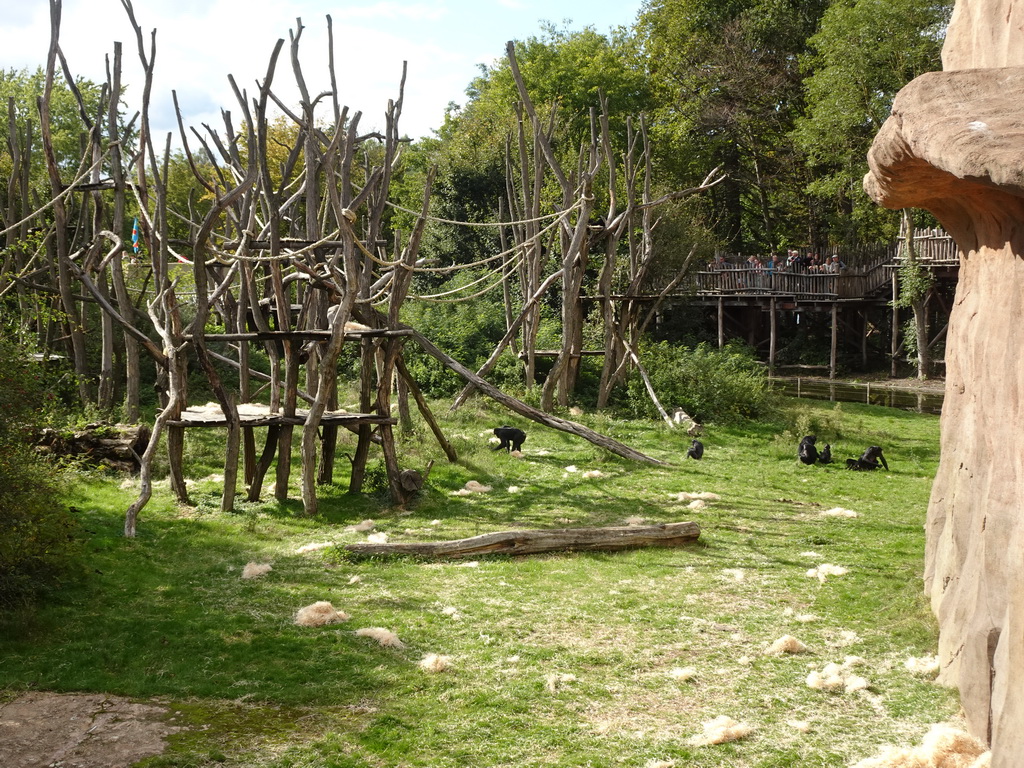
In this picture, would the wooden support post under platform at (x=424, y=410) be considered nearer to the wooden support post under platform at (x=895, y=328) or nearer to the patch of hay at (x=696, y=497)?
the patch of hay at (x=696, y=497)

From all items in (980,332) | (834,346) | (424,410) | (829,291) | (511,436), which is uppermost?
(829,291)

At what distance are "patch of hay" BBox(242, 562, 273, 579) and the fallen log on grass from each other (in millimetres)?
792

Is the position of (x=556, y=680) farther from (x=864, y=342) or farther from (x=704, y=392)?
(x=864, y=342)

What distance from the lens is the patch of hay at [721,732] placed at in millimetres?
5656

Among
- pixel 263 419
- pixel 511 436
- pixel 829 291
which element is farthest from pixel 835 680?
pixel 829 291

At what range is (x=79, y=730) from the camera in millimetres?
5992

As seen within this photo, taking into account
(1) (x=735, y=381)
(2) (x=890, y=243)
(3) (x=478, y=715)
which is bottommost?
(3) (x=478, y=715)

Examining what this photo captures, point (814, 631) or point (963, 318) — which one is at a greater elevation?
point (963, 318)

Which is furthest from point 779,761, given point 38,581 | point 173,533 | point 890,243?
point 890,243

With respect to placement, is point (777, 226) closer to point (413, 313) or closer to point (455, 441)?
point (413, 313)

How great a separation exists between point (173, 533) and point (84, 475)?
106 inches

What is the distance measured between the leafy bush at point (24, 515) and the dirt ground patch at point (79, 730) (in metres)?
1.52

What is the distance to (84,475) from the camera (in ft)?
40.4

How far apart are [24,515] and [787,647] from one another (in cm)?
573
